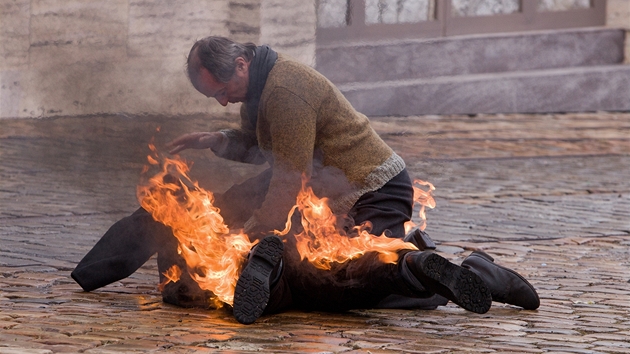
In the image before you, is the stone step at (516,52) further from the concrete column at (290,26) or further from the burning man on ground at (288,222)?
the burning man on ground at (288,222)

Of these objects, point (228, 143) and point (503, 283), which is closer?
point (503, 283)

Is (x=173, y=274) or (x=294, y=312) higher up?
(x=173, y=274)

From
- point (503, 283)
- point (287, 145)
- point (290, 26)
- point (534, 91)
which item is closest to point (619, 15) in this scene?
point (534, 91)

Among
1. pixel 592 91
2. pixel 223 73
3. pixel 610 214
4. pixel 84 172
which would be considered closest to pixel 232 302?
pixel 223 73

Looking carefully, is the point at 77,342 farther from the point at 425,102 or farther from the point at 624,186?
the point at 425,102

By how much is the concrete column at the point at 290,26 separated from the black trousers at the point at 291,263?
3.52ft

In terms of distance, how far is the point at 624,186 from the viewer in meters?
8.17

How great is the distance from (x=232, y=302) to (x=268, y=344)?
54 centimetres

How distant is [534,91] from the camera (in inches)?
474

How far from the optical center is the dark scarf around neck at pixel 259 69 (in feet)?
12.3

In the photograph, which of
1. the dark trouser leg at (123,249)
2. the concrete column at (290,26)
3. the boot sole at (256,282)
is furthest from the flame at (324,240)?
the concrete column at (290,26)

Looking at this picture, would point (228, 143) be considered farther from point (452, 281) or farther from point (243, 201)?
point (452, 281)

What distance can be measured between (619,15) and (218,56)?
33.4 ft

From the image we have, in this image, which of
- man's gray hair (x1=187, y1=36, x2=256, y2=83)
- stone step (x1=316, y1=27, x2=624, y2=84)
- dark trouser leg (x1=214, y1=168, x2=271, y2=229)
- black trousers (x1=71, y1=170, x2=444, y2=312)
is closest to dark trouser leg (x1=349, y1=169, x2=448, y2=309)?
black trousers (x1=71, y1=170, x2=444, y2=312)
